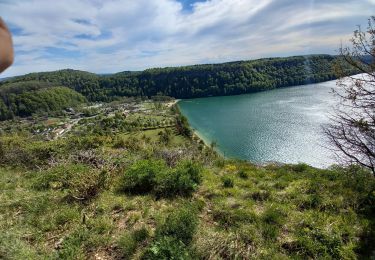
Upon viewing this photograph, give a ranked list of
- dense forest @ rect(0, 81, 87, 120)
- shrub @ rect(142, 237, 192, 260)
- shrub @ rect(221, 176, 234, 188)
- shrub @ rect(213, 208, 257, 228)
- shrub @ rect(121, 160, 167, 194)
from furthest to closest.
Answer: dense forest @ rect(0, 81, 87, 120)
shrub @ rect(221, 176, 234, 188)
shrub @ rect(121, 160, 167, 194)
shrub @ rect(213, 208, 257, 228)
shrub @ rect(142, 237, 192, 260)

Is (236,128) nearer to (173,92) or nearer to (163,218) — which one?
(163,218)

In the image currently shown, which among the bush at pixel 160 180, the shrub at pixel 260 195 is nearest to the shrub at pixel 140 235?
the bush at pixel 160 180

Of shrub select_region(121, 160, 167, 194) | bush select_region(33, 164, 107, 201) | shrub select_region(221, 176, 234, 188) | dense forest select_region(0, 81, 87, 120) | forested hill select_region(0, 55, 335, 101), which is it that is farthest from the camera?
forested hill select_region(0, 55, 335, 101)

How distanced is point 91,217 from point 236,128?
186 ft

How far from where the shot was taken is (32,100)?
401 feet

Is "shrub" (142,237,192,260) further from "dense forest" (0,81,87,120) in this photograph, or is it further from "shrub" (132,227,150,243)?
Answer: "dense forest" (0,81,87,120)

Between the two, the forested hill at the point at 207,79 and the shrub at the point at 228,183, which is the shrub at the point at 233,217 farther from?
the forested hill at the point at 207,79

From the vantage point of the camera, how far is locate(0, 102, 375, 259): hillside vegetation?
4.43 meters

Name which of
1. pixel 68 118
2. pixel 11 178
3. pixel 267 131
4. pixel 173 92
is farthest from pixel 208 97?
pixel 11 178

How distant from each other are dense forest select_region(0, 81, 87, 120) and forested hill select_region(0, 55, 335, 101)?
19.2m

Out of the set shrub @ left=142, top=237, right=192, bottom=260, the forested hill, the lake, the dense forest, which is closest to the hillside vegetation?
shrub @ left=142, top=237, right=192, bottom=260

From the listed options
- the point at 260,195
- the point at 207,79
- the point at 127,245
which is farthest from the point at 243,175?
the point at 207,79

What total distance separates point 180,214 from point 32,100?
442 feet

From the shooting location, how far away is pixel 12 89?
129 m
